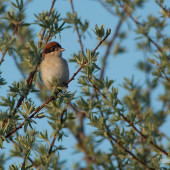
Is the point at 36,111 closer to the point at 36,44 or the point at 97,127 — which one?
the point at 97,127

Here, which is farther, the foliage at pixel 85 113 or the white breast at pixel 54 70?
the white breast at pixel 54 70

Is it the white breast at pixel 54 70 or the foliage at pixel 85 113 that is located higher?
the white breast at pixel 54 70

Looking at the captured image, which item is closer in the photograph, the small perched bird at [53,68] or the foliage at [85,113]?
the foliage at [85,113]

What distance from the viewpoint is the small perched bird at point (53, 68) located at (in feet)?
14.5

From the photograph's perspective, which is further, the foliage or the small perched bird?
the small perched bird

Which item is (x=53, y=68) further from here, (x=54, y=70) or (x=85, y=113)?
(x=85, y=113)

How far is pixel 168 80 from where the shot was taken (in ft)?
10.1

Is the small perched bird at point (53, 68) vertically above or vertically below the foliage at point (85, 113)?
above

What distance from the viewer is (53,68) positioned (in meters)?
4.56

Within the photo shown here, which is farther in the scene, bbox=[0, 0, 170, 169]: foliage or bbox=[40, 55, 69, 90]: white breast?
bbox=[40, 55, 69, 90]: white breast

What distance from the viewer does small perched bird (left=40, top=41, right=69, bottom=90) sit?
14.5 ft

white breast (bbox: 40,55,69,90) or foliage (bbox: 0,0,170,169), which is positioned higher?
white breast (bbox: 40,55,69,90)

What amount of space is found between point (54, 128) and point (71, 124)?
1.62 metres

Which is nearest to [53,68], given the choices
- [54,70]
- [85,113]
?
[54,70]
